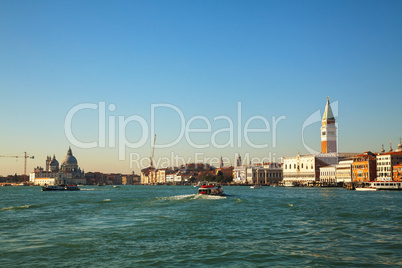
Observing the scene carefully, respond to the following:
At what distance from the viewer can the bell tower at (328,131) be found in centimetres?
11606

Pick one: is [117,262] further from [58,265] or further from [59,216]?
[59,216]

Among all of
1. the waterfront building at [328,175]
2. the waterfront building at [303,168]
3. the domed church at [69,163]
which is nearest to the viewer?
the waterfront building at [328,175]

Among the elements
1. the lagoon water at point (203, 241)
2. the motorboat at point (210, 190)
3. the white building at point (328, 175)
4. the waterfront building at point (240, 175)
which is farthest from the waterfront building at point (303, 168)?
the lagoon water at point (203, 241)

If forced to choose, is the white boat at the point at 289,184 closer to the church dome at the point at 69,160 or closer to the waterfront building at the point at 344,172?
the waterfront building at the point at 344,172

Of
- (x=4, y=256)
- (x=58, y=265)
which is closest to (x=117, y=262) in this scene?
(x=58, y=265)

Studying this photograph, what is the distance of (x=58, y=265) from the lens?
1160 cm

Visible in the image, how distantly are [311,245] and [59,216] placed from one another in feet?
48.0

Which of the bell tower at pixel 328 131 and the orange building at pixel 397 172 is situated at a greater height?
the bell tower at pixel 328 131

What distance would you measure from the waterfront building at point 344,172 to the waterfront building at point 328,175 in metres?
1.89

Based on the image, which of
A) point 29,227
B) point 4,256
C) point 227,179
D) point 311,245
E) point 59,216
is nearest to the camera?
point 4,256

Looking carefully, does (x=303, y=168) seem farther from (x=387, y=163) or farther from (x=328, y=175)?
(x=387, y=163)

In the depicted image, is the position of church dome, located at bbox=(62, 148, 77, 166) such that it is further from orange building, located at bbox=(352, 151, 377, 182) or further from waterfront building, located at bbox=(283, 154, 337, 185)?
orange building, located at bbox=(352, 151, 377, 182)

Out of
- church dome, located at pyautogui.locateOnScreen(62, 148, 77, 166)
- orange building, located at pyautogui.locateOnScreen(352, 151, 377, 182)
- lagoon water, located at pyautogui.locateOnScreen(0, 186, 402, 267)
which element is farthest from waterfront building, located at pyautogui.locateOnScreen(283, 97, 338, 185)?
church dome, located at pyautogui.locateOnScreen(62, 148, 77, 166)

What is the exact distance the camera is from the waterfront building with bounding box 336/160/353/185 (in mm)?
91750
